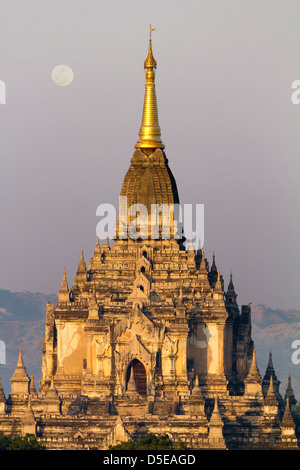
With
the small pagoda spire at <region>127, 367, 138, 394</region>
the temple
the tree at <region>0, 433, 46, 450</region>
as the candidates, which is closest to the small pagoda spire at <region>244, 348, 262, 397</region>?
the temple

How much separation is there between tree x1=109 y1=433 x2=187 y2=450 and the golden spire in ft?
64.4

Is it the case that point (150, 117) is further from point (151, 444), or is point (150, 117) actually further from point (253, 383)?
point (151, 444)

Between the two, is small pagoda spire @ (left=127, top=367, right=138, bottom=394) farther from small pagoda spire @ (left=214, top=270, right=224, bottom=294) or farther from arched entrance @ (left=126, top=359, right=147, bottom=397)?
small pagoda spire @ (left=214, top=270, right=224, bottom=294)

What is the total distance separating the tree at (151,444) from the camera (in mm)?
116412

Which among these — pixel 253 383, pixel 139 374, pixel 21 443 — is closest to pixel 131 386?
pixel 139 374

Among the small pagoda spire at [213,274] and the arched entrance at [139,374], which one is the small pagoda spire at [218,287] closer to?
the small pagoda spire at [213,274]

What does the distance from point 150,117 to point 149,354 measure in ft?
42.8

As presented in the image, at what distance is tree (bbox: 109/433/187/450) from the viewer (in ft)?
382

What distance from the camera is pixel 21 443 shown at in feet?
388

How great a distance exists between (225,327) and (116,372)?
7.72m

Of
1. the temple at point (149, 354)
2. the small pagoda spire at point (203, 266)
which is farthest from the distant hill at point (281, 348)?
the small pagoda spire at point (203, 266)

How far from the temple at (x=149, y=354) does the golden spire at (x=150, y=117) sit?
0.16ft

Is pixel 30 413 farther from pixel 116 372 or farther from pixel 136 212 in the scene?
pixel 136 212
